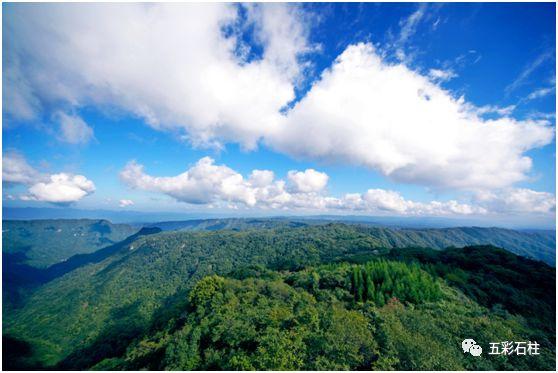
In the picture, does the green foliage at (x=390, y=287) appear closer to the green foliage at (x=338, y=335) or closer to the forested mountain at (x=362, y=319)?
the forested mountain at (x=362, y=319)

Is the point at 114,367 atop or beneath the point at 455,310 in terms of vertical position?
beneath

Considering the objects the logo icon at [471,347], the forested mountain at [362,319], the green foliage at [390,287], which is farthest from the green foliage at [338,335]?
the green foliage at [390,287]

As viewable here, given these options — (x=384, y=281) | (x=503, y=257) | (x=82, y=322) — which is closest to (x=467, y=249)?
(x=503, y=257)

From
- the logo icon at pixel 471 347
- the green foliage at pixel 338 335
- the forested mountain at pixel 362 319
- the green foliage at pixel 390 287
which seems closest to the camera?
the green foliage at pixel 338 335

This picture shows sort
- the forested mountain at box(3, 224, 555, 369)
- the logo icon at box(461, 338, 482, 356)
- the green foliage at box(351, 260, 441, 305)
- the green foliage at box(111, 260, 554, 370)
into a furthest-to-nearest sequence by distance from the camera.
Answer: the green foliage at box(351, 260, 441, 305)
the logo icon at box(461, 338, 482, 356)
the forested mountain at box(3, 224, 555, 369)
the green foliage at box(111, 260, 554, 370)

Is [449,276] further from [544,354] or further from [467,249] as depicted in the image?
[467,249]

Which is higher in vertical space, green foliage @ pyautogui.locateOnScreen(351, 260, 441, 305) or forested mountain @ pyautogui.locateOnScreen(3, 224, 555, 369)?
green foliage @ pyautogui.locateOnScreen(351, 260, 441, 305)

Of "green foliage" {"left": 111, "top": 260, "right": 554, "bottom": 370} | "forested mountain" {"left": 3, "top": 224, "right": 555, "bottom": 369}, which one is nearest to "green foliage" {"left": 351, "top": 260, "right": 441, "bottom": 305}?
"forested mountain" {"left": 3, "top": 224, "right": 555, "bottom": 369}

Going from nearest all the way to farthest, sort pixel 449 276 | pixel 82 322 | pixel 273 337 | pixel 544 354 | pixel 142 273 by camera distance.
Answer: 1. pixel 544 354
2. pixel 273 337
3. pixel 449 276
4. pixel 82 322
5. pixel 142 273

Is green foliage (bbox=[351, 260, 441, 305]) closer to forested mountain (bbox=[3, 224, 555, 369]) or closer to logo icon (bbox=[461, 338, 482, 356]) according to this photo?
forested mountain (bbox=[3, 224, 555, 369])
